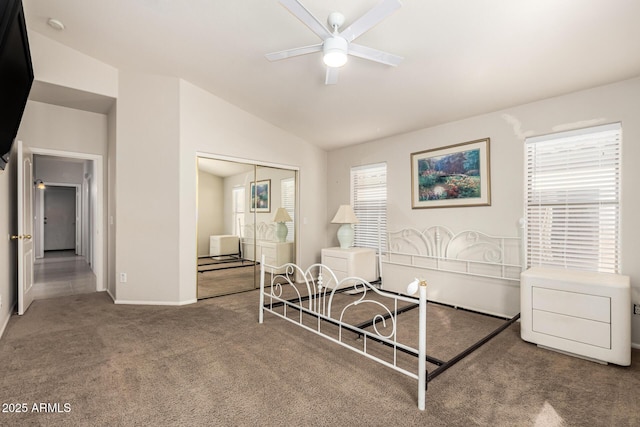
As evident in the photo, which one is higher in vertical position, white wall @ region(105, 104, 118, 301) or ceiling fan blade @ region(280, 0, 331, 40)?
ceiling fan blade @ region(280, 0, 331, 40)

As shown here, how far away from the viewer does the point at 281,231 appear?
5.15 meters

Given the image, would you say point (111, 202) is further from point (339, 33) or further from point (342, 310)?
point (339, 33)

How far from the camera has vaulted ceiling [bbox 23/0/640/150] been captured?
91.8 inches

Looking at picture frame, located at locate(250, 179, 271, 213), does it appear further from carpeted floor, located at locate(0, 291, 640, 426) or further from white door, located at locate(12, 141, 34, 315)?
white door, located at locate(12, 141, 34, 315)

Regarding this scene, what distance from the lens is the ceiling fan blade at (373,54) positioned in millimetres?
A: 2396

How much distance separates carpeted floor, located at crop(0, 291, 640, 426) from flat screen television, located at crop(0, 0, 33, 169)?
185 centimetres

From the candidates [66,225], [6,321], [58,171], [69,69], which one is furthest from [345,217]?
[66,225]

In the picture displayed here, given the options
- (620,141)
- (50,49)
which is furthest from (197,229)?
(620,141)

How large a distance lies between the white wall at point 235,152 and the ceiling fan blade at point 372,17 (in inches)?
104

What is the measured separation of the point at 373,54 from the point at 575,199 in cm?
242

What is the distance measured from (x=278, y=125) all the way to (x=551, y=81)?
3.49 m

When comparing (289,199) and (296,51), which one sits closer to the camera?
(296,51)

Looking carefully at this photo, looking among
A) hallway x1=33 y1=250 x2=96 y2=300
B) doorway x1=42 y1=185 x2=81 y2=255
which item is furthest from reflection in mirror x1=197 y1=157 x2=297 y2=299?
doorway x1=42 y1=185 x2=81 y2=255

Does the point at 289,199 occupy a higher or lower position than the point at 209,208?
higher
